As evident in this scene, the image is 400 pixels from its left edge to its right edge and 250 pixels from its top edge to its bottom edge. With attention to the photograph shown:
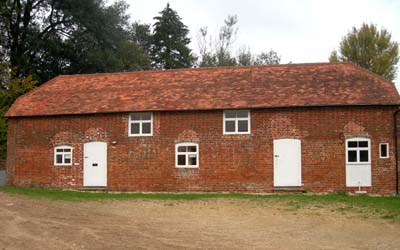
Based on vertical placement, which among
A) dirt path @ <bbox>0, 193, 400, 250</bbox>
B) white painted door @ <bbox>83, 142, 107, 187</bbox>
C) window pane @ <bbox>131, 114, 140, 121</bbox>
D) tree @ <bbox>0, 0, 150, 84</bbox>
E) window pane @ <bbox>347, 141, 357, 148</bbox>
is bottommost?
dirt path @ <bbox>0, 193, 400, 250</bbox>

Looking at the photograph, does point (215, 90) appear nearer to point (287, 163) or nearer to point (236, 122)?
point (236, 122)

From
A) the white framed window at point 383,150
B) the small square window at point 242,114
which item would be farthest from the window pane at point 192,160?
the white framed window at point 383,150

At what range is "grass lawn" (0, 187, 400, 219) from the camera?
60.7ft

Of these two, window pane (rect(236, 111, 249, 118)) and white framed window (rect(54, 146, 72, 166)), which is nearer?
window pane (rect(236, 111, 249, 118))

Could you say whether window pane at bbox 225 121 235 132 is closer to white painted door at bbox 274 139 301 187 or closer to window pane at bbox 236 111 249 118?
window pane at bbox 236 111 249 118

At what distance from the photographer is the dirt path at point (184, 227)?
11891 millimetres

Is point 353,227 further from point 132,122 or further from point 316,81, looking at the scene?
point 132,122

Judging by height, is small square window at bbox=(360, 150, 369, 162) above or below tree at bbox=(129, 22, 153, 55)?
below

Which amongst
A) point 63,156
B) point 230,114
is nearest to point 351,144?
point 230,114

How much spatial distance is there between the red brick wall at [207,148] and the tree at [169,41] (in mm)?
34007

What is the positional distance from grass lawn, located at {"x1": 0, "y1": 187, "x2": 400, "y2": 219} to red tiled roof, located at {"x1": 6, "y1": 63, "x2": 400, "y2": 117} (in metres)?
4.17

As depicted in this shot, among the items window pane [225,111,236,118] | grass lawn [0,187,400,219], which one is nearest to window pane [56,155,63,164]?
grass lawn [0,187,400,219]

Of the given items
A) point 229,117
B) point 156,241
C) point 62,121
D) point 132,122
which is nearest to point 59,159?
point 62,121

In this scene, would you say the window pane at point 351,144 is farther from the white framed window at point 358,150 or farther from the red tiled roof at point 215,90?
the red tiled roof at point 215,90
